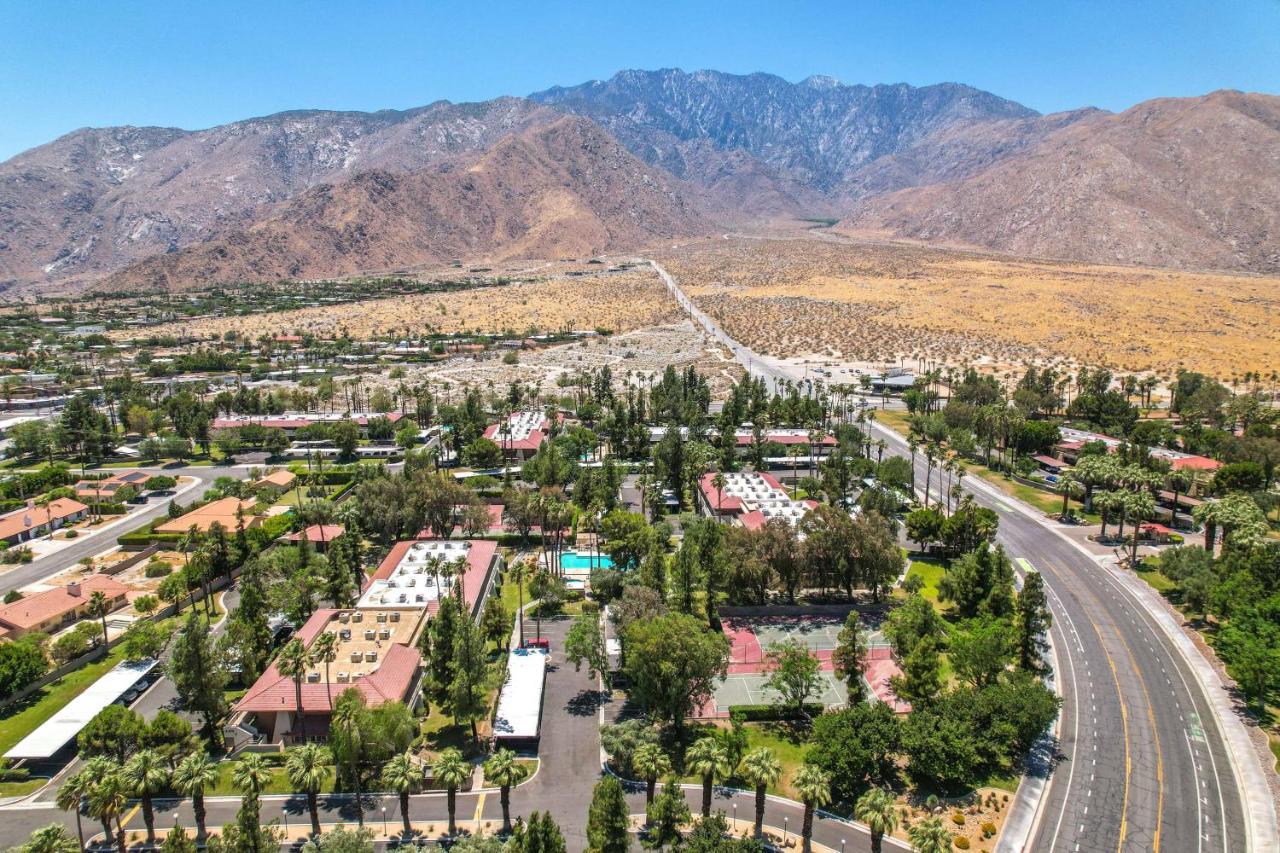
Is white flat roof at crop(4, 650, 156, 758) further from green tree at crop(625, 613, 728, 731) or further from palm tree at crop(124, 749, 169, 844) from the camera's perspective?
green tree at crop(625, 613, 728, 731)

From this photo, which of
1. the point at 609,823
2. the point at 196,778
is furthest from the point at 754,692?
the point at 196,778

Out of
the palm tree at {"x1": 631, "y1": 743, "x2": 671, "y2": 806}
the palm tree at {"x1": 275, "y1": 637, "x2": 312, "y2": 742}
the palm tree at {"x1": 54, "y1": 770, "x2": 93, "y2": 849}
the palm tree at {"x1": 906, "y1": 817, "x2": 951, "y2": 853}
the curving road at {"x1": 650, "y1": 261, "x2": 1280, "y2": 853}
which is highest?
the palm tree at {"x1": 275, "y1": 637, "x2": 312, "y2": 742}

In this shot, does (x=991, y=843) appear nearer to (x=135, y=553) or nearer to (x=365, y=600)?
(x=365, y=600)

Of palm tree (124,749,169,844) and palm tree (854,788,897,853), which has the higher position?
palm tree (124,749,169,844)

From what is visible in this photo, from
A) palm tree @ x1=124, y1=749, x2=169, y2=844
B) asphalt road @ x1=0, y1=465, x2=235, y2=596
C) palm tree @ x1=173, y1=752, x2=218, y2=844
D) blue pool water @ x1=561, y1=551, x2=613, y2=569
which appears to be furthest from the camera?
blue pool water @ x1=561, y1=551, x2=613, y2=569

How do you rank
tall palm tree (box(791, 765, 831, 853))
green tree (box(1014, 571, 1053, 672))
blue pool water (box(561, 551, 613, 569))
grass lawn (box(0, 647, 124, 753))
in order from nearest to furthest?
tall palm tree (box(791, 765, 831, 853)) < grass lawn (box(0, 647, 124, 753)) < green tree (box(1014, 571, 1053, 672)) < blue pool water (box(561, 551, 613, 569))

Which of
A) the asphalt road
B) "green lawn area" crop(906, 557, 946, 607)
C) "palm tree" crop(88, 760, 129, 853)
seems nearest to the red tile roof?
the asphalt road

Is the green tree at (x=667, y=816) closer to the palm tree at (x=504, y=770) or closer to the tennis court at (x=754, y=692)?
the palm tree at (x=504, y=770)
